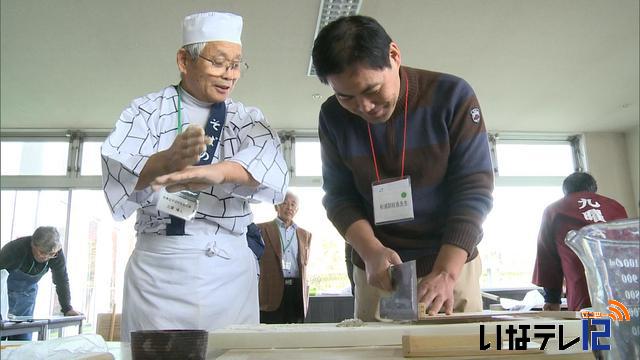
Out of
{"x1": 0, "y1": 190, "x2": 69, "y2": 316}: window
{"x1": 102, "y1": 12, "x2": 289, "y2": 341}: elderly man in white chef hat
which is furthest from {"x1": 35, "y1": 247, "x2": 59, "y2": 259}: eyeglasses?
{"x1": 102, "y1": 12, "x2": 289, "y2": 341}: elderly man in white chef hat

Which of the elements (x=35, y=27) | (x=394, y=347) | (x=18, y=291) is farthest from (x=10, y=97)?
(x=394, y=347)

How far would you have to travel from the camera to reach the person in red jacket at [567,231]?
2.81 m

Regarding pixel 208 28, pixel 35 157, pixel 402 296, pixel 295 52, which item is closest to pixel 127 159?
pixel 208 28

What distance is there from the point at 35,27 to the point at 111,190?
370 centimetres

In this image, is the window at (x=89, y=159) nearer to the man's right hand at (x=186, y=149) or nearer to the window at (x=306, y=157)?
the window at (x=306, y=157)

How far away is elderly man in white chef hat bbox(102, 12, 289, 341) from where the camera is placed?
1182mm

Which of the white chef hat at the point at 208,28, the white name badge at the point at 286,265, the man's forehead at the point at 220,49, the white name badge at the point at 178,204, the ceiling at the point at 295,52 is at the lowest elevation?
the white name badge at the point at 286,265

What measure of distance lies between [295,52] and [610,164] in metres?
5.23

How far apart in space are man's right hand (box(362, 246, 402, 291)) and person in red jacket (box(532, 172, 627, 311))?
187 cm

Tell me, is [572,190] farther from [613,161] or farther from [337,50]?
[613,161]

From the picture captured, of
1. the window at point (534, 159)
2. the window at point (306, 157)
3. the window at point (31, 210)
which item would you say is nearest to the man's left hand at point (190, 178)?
the window at point (306, 157)

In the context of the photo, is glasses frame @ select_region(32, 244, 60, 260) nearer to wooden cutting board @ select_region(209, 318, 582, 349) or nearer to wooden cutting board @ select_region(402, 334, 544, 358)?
wooden cutting board @ select_region(209, 318, 582, 349)

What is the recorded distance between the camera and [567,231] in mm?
2855

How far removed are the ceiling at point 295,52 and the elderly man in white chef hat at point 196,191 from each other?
2760 mm
